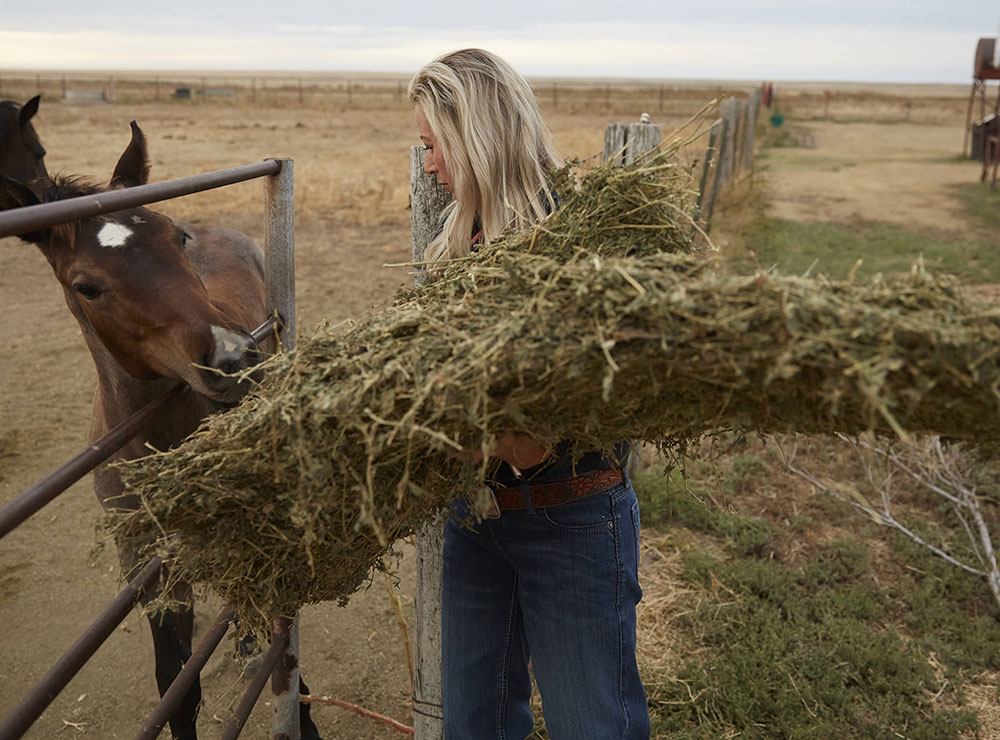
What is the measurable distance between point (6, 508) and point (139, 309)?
2.91ft

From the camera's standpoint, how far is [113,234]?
2.15 metres

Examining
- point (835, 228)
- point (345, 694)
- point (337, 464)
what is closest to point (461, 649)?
point (337, 464)

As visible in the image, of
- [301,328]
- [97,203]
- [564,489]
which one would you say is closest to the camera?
[301,328]

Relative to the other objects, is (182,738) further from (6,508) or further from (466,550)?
(6,508)

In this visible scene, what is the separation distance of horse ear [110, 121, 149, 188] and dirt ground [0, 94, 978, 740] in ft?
1.54

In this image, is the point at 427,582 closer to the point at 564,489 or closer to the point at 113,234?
the point at 564,489

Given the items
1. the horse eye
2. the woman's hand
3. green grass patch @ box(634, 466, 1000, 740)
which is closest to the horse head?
the horse eye

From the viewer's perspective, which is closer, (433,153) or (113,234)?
(433,153)

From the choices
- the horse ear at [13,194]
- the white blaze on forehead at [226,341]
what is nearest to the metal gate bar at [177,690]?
the white blaze on forehead at [226,341]

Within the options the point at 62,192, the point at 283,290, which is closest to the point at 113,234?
the point at 62,192

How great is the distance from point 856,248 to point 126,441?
379 inches

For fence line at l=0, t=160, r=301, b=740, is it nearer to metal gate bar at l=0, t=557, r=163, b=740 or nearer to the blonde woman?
metal gate bar at l=0, t=557, r=163, b=740

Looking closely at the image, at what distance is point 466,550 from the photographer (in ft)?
6.52

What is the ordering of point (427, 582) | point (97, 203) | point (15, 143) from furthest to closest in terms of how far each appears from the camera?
point (15, 143) < point (427, 582) < point (97, 203)
